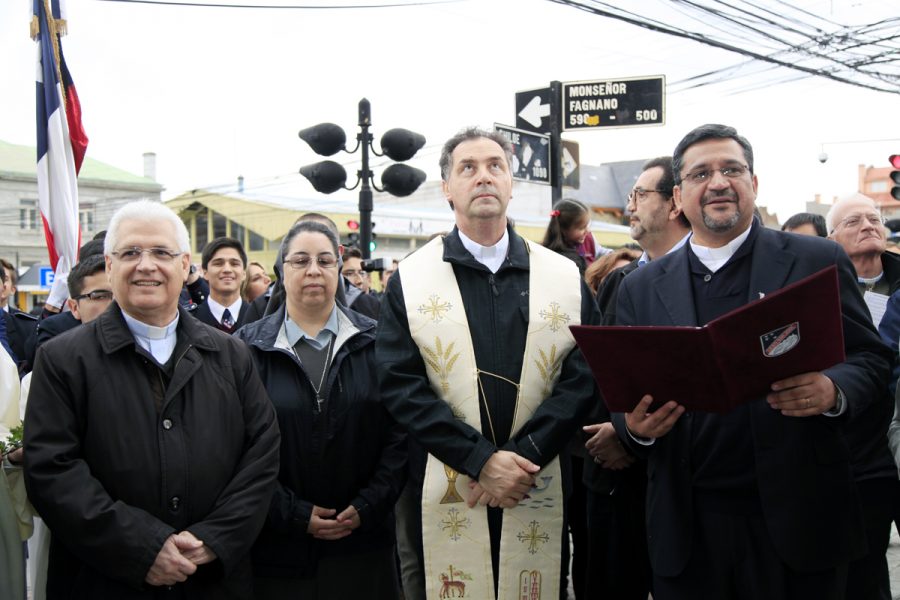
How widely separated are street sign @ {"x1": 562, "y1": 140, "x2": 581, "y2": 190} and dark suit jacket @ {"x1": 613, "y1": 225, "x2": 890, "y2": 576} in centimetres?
551

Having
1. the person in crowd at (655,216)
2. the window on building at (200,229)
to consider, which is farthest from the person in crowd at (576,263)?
the window on building at (200,229)

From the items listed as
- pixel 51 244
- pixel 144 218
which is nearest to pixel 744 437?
pixel 144 218

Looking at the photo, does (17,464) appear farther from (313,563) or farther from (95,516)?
(313,563)

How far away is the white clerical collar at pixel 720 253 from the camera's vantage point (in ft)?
9.49

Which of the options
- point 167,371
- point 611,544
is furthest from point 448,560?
point 167,371

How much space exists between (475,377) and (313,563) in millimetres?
1097

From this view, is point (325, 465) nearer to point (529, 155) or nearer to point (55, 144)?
point (55, 144)

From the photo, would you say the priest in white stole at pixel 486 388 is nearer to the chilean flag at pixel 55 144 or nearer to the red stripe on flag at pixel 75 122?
the chilean flag at pixel 55 144

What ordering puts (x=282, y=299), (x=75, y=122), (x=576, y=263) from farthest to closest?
(x=75, y=122) → (x=576, y=263) → (x=282, y=299)

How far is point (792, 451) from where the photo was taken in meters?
2.63

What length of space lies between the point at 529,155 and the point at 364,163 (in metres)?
2.28

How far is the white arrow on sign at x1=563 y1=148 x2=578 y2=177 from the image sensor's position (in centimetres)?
830

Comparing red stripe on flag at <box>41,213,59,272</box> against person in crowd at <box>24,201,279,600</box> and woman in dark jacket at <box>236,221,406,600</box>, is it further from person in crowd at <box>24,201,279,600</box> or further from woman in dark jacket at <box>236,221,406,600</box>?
person in crowd at <box>24,201,279,600</box>

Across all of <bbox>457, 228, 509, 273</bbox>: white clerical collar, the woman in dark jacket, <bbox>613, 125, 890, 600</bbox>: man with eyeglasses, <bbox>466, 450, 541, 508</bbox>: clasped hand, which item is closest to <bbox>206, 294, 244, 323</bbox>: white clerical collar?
the woman in dark jacket
